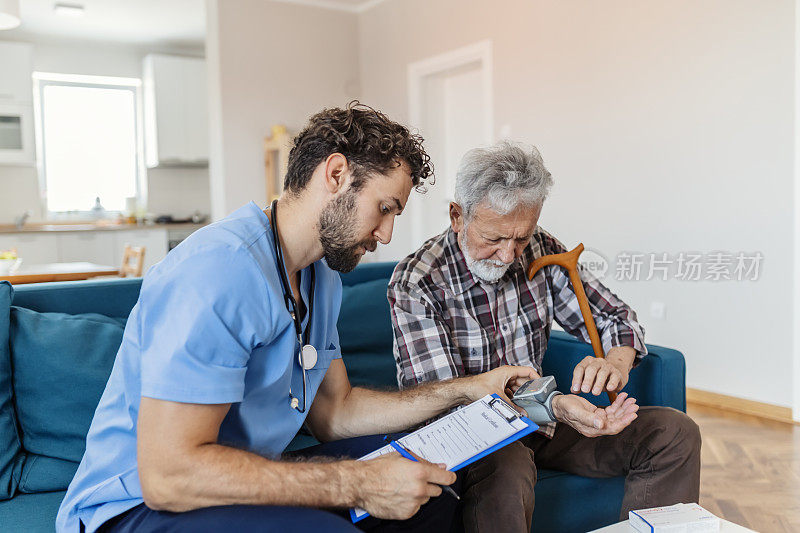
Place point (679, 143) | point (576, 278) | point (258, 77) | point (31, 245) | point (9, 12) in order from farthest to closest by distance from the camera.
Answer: point (31, 245), point (258, 77), point (679, 143), point (9, 12), point (576, 278)

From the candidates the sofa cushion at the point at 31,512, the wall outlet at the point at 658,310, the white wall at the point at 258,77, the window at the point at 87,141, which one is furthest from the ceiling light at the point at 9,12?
the window at the point at 87,141

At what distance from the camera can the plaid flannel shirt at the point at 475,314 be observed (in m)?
1.75

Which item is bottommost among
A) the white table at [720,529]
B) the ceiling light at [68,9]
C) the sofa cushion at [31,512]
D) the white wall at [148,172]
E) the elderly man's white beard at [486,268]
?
the sofa cushion at [31,512]

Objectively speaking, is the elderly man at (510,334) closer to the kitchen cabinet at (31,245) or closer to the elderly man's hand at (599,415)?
the elderly man's hand at (599,415)

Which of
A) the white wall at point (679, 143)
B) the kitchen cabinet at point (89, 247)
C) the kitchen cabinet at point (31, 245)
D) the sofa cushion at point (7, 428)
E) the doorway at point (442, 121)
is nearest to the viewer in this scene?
the sofa cushion at point (7, 428)

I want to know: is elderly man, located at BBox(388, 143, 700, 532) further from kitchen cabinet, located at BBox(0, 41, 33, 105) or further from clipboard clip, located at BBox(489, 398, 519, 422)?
kitchen cabinet, located at BBox(0, 41, 33, 105)

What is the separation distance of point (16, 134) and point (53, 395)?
20.0 feet

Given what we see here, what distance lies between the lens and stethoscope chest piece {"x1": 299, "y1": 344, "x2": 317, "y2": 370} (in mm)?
1352

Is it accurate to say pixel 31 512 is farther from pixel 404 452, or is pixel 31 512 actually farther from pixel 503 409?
pixel 503 409

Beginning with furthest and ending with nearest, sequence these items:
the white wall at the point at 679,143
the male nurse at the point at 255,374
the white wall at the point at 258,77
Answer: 1. the white wall at the point at 258,77
2. the white wall at the point at 679,143
3. the male nurse at the point at 255,374

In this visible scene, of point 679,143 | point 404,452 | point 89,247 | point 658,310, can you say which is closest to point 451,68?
point 679,143

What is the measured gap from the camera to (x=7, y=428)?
167 centimetres

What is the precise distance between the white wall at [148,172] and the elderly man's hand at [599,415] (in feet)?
23.1

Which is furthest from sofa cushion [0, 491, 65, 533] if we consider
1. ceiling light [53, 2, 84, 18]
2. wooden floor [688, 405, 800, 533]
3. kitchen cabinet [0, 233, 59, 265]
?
ceiling light [53, 2, 84, 18]
